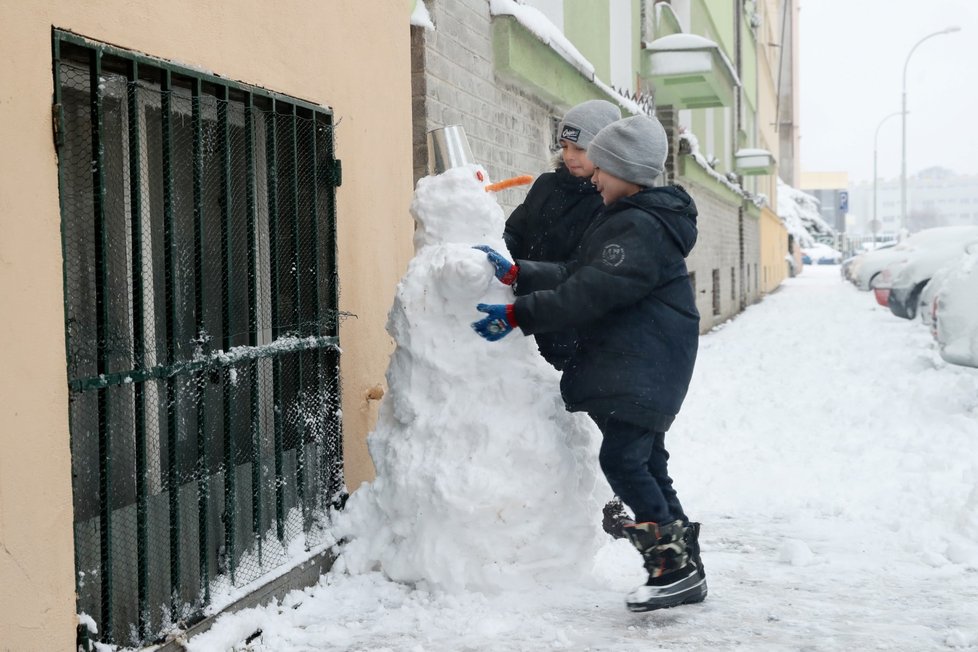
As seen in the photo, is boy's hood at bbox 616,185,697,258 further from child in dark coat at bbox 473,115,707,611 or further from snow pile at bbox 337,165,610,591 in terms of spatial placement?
snow pile at bbox 337,165,610,591

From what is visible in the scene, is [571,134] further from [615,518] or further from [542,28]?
[542,28]

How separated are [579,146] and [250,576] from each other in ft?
6.63

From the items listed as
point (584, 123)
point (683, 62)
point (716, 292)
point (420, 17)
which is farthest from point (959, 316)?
point (716, 292)

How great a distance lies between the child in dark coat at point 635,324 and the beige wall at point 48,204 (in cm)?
107

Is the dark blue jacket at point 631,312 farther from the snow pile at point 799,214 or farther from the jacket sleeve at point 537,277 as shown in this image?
the snow pile at point 799,214

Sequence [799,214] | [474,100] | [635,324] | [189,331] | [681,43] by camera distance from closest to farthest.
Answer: [189,331] → [635,324] → [474,100] → [681,43] → [799,214]

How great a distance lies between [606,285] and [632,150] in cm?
51

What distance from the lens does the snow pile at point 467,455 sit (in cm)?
349

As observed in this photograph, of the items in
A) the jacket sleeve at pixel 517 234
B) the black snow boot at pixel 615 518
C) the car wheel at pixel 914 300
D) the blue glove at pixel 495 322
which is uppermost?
the jacket sleeve at pixel 517 234

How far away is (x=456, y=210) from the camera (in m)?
3.79

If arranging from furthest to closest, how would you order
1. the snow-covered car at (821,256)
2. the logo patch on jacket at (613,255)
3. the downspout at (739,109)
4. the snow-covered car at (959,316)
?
the snow-covered car at (821,256)
the downspout at (739,109)
the snow-covered car at (959,316)
the logo patch on jacket at (613,255)

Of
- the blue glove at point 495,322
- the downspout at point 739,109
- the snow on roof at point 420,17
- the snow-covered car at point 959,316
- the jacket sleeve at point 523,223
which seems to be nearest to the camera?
the blue glove at point 495,322

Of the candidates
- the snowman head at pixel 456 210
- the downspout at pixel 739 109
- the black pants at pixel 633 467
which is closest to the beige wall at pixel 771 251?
the downspout at pixel 739 109

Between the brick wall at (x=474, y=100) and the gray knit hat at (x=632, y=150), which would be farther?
the brick wall at (x=474, y=100)
